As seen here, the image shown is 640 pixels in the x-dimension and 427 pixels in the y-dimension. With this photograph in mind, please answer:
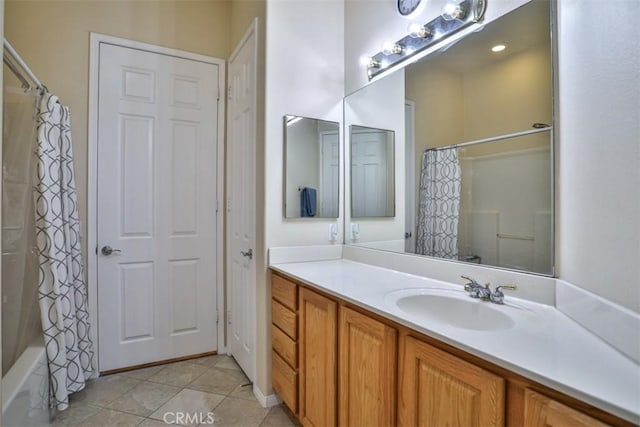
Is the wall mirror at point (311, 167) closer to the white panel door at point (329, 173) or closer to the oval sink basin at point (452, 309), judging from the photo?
the white panel door at point (329, 173)

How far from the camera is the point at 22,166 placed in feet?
5.24

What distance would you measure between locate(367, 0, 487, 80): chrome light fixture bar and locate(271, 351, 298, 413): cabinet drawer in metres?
1.71

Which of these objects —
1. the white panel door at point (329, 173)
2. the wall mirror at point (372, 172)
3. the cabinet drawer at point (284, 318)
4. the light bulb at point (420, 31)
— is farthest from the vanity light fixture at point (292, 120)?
the cabinet drawer at point (284, 318)

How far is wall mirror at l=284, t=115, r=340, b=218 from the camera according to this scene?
6.37 ft

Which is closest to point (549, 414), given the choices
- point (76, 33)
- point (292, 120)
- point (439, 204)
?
point (439, 204)

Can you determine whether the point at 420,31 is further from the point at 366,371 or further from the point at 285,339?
the point at 285,339

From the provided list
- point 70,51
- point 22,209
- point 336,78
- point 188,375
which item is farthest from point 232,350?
point 70,51

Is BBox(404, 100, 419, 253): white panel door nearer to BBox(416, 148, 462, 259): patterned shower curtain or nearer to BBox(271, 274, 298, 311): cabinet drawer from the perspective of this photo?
BBox(416, 148, 462, 259): patterned shower curtain

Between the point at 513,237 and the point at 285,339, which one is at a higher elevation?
the point at 513,237

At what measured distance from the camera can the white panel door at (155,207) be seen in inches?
88.6

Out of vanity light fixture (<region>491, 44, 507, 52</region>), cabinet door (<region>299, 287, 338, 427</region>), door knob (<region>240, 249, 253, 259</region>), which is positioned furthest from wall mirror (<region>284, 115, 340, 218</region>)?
vanity light fixture (<region>491, 44, 507, 52</region>)

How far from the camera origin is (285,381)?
1707mm

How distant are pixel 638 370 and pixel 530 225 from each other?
2.07 ft
